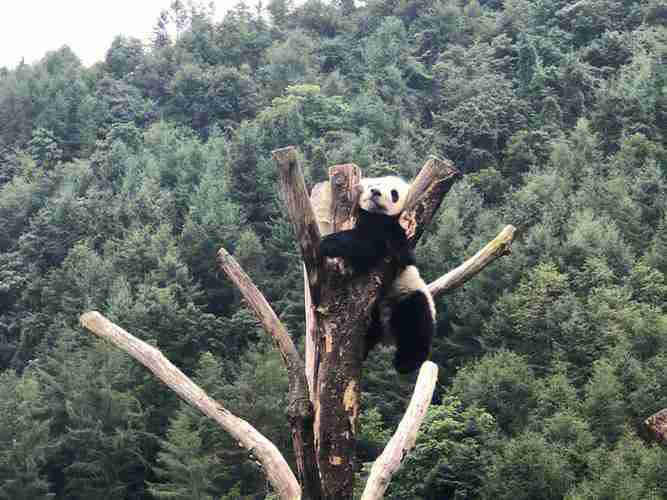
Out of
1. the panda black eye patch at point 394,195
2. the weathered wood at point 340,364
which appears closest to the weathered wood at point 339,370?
the weathered wood at point 340,364

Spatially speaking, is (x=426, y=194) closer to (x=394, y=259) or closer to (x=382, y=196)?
(x=394, y=259)

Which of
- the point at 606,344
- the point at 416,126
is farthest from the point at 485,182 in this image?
the point at 606,344

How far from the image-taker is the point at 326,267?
6.50 meters

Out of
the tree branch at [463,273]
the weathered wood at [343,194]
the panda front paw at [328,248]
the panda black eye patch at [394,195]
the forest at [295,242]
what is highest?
the weathered wood at [343,194]

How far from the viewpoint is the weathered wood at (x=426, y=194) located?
7.15 meters

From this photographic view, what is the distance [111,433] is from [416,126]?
144 ft

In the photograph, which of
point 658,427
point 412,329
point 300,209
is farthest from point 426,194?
point 658,427

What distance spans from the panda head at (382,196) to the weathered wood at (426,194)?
507mm

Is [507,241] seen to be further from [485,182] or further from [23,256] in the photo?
[23,256]

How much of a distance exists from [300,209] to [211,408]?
53.8 inches

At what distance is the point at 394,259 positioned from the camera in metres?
7.06

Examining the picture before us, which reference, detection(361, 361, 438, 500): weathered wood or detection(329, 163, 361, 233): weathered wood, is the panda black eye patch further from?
detection(361, 361, 438, 500): weathered wood

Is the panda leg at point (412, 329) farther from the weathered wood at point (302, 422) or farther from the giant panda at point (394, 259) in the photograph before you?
the weathered wood at point (302, 422)

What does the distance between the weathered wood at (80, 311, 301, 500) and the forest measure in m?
11.5
